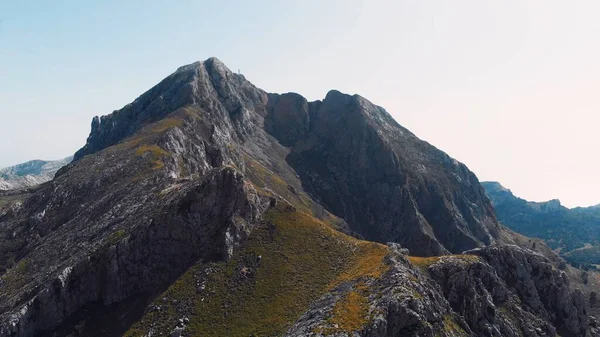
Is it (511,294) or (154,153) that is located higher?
(154,153)

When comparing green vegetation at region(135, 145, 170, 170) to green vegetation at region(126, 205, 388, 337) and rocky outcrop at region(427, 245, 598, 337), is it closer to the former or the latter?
green vegetation at region(126, 205, 388, 337)

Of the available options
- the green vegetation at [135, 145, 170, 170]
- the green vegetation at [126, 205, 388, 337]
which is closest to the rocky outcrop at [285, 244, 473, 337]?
the green vegetation at [126, 205, 388, 337]

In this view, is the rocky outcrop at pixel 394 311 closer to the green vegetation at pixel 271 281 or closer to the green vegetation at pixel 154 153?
the green vegetation at pixel 271 281

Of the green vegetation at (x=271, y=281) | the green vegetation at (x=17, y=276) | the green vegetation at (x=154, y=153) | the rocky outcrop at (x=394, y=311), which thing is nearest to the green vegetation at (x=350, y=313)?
the green vegetation at (x=271, y=281)

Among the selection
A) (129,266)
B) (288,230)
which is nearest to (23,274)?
(129,266)

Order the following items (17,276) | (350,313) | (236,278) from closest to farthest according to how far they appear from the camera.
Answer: (350,313)
(236,278)
(17,276)

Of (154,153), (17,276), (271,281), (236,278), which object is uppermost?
(154,153)

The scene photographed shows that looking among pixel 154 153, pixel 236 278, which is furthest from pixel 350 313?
pixel 154 153

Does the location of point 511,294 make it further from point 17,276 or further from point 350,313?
point 17,276

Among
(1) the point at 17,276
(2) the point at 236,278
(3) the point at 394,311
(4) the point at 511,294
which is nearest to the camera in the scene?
(3) the point at 394,311

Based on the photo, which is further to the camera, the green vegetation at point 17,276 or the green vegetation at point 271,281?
the green vegetation at point 17,276
